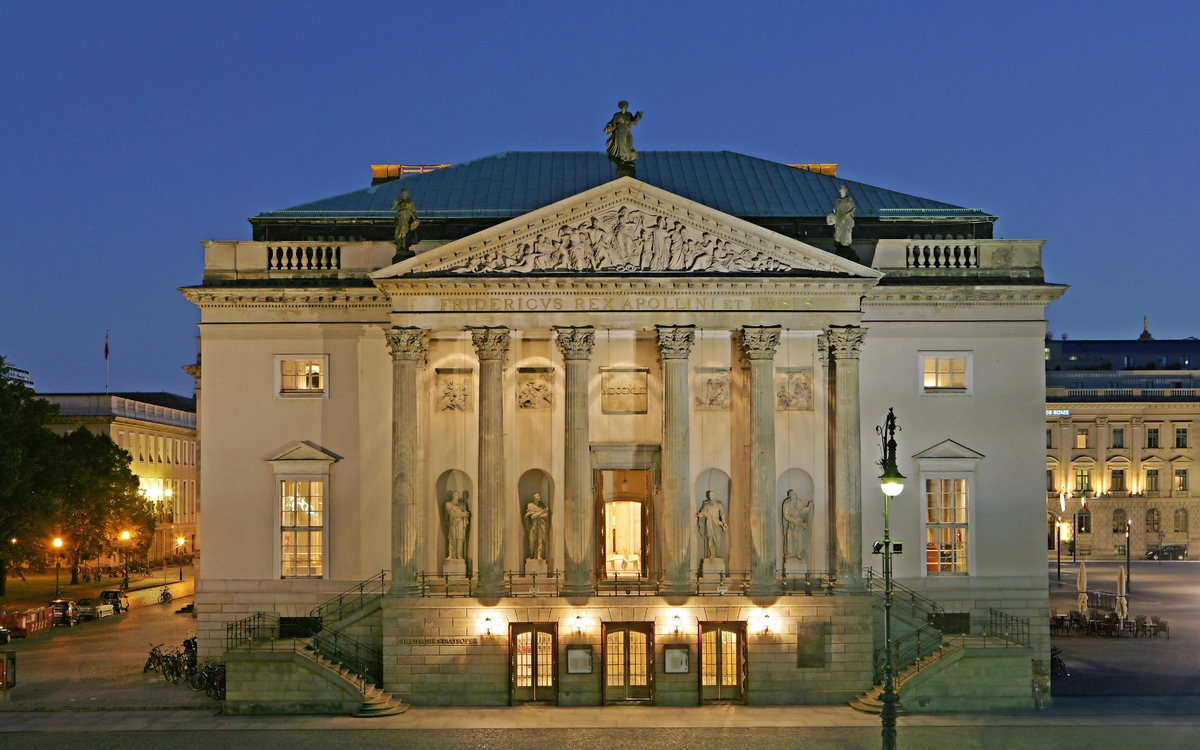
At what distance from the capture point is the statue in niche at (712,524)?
135 feet

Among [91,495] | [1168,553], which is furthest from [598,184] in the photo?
[1168,553]

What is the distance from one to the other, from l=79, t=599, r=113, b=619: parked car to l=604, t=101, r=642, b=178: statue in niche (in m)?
41.1

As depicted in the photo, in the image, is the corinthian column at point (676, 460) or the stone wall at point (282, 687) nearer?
the stone wall at point (282, 687)

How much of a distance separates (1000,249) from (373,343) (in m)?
22.5

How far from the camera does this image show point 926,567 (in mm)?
43500

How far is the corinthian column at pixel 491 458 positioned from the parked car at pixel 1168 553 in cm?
8418

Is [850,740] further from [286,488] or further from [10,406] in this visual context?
[10,406]

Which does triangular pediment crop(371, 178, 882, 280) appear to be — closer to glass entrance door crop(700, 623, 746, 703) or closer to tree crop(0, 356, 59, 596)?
glass entrance door crop(700, 623, 746, 703)

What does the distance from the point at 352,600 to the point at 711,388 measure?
14.3m

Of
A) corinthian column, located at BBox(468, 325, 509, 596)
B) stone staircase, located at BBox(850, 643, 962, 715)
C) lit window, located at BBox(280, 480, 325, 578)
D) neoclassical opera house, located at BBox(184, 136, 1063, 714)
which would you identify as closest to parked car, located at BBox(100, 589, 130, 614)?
neoclassical opera house, located at BBox(184, 136, 1063, 714)

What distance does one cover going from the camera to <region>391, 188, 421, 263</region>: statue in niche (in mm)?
41531

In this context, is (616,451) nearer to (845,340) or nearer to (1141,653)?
(845,340)

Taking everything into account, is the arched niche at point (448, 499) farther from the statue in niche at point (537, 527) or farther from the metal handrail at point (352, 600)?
the metal handrail at point (352, 600)

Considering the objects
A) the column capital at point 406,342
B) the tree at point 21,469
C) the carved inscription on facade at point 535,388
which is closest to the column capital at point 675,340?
the carved inscription on facade at point 535,388
